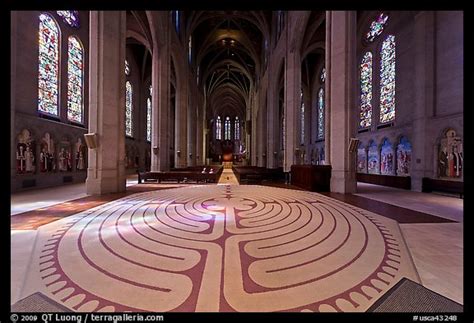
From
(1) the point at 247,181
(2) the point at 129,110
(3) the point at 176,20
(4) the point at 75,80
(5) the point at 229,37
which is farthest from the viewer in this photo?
(5) the point at 229,37

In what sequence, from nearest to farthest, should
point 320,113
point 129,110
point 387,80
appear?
1. point 387,80
2. point 129,110
3. point 320,113

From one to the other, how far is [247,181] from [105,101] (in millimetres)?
9043

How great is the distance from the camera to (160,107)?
1639 centimetres

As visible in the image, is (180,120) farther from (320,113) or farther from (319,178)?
(319,178)

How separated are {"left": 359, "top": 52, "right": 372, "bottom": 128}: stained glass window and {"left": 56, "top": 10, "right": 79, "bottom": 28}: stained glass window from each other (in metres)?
20.2

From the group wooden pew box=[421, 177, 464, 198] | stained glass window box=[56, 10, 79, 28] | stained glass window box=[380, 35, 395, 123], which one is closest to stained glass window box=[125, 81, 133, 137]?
stained glass window box=[56, 10, 79, 28]

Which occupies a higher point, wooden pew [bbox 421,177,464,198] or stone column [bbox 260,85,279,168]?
stone column [bbox 260,85,279,168]

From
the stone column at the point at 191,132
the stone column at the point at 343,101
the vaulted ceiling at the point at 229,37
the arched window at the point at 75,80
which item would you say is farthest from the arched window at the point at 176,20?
the stone column at the point at 343,101

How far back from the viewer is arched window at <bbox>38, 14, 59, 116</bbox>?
470 inches

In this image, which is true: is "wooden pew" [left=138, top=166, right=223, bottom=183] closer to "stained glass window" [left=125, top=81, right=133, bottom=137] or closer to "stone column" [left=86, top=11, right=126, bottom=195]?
"stone column" [left=86, top=11, right=126, bottom=195]

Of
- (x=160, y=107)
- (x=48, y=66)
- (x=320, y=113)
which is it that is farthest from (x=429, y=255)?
(x=320, y=113)

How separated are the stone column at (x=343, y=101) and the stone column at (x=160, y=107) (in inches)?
443

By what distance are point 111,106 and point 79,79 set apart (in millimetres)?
8103
